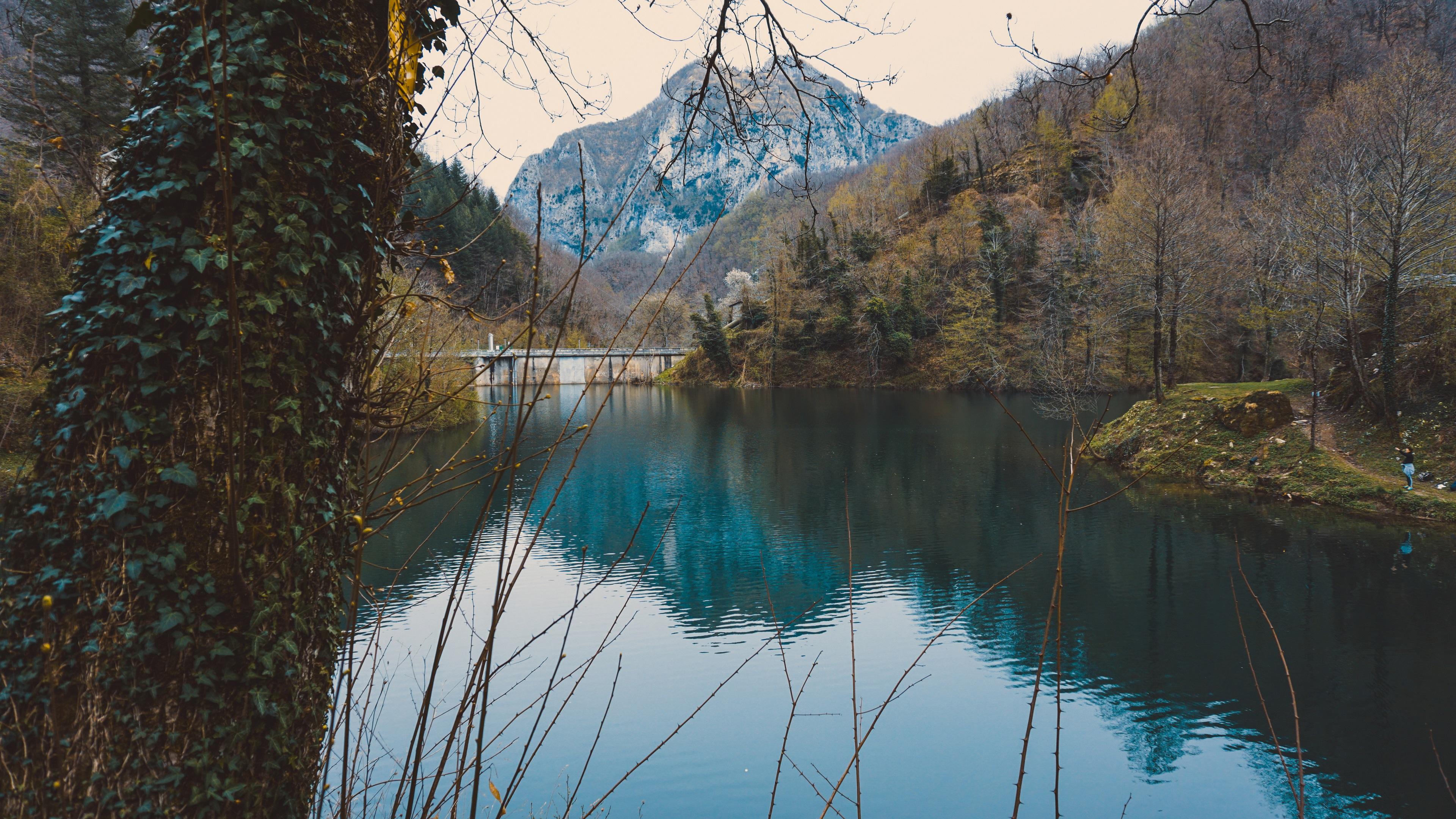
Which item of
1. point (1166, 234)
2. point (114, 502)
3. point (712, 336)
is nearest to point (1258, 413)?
point (1166, 234)

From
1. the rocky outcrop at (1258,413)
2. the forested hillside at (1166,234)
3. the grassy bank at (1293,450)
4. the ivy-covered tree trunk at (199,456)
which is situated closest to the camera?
the ivy-covered tree trunk at (199,456)

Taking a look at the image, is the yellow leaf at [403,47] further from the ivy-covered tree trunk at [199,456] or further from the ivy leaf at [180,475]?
the ivy leaf at [180,475]

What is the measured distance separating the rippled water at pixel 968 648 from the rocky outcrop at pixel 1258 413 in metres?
2.46

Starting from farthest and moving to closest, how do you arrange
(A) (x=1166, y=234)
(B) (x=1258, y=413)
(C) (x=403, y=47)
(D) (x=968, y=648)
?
(A) (x=1166, y=234)
(B) (x=1258, y=413)
(D) (x=968, y=648)
(C) (x=403, y=47)

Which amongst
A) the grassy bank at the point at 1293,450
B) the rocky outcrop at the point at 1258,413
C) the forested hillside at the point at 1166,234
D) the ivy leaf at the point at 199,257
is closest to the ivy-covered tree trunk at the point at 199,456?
the ivy leaf at the point at 199,257

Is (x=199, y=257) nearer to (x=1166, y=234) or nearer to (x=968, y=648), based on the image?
(x=968, y=648)

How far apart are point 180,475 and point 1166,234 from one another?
22249 mm

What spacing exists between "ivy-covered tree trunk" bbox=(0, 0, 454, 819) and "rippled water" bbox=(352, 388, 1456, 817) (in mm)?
616

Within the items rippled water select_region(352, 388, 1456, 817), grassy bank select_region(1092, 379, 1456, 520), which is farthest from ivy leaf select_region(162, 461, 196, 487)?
grassy bank select_region(1092, 379, 1456, 520)

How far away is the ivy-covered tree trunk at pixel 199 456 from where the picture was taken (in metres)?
1.11

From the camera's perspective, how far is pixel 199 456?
1.19m

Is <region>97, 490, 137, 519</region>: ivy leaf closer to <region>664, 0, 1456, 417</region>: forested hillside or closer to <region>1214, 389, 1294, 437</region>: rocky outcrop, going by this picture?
<region>664, 0, 1456, 417</region>: forested hillside

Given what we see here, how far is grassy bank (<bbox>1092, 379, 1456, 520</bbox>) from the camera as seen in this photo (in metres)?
12.4

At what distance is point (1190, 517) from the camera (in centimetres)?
1277
